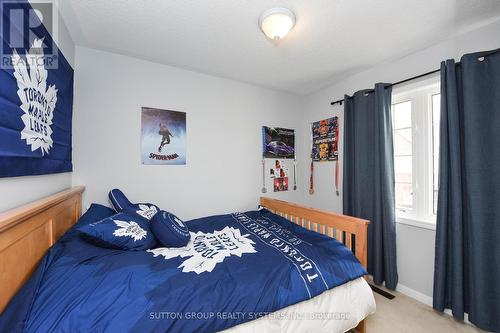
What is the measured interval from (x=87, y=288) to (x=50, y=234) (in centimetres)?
55

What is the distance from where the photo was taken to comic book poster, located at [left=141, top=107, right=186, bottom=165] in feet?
7.18

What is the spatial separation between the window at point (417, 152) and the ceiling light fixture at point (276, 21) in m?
1.43

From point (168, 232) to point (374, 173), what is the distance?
2130mm

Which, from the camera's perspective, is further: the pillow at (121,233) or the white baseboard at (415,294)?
the white baseboard at (415,294)

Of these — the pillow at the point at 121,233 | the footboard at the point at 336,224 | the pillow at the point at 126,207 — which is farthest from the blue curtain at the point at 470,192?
the pillow at the point at 126,207

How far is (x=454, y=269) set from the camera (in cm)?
170

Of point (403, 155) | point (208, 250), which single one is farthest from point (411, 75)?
point (208, 250)

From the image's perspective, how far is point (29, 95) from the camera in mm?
1126

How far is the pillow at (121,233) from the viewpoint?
133cm

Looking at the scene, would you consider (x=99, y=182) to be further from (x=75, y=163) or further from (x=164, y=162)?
(x=164, y=162)

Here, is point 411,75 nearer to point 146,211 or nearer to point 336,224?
point 336,224

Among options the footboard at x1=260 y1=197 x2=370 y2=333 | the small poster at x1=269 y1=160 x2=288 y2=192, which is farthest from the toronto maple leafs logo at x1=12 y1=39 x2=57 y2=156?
the small poster at x1=269 y1=160 x2=288 y2=192

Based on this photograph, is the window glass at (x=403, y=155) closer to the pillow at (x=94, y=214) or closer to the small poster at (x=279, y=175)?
the small poster at (x=279, y=175)

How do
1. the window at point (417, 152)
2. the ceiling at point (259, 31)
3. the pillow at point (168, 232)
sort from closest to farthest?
the ceiling at point (259, 31) → the pillow at point (168, 232) → the window at point (417, 152)
